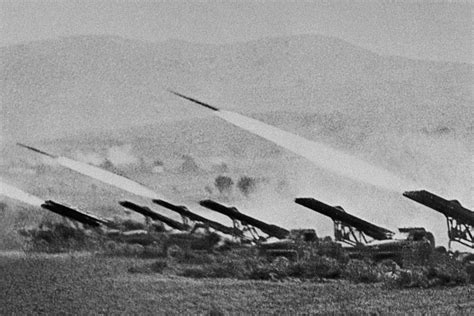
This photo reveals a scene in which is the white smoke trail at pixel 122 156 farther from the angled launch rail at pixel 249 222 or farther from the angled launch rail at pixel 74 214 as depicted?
the angled launch rail at pixel 249 222

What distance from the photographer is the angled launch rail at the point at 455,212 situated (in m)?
11.0

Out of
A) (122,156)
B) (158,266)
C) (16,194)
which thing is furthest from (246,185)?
(16,194)

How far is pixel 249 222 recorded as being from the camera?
1130 centimetres

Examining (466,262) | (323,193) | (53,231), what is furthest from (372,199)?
(53,231)

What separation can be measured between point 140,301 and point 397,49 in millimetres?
4069

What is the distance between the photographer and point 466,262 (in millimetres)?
11094

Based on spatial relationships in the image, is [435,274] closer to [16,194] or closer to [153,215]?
[153,215]

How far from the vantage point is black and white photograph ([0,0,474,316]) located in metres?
11.2

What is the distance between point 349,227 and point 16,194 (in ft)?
12.3

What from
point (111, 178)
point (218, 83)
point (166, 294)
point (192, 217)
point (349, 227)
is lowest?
A: point (166, 294)

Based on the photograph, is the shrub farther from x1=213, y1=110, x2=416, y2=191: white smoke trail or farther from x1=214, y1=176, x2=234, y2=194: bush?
x1=213, y1=110, x2=416, y2=191: white smoke trail

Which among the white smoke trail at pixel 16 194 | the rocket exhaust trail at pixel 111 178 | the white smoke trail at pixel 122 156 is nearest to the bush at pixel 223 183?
the rocket exhaust trail at pixel 111 178

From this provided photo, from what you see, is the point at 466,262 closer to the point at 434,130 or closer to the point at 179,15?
the point at 434,130

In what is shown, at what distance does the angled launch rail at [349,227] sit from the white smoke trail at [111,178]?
5.74 ft
